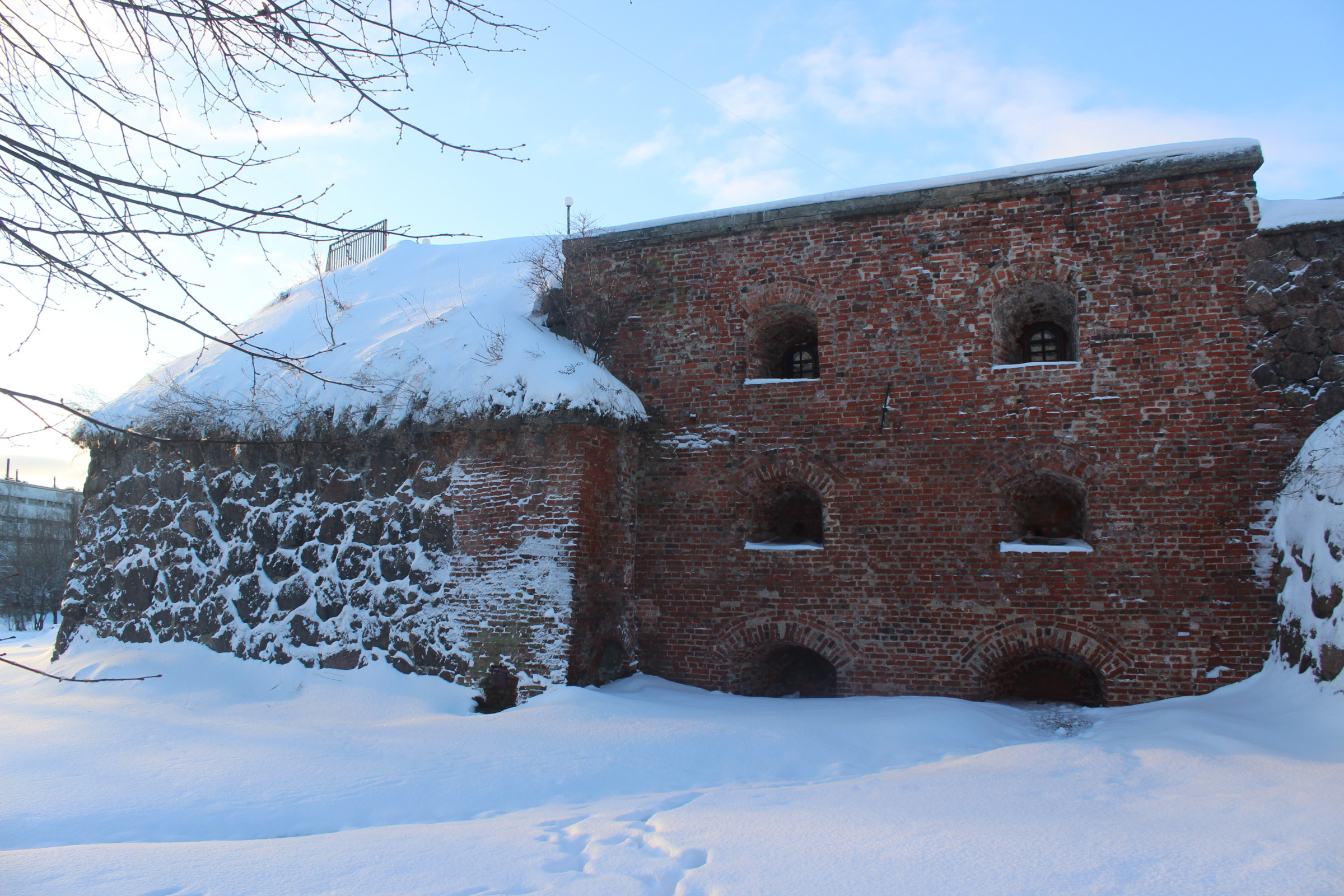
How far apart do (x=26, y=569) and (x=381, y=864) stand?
33.7m

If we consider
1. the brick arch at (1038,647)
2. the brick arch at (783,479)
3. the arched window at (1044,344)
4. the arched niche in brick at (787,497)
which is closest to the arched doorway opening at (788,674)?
the arched niche in brick at (787,497)

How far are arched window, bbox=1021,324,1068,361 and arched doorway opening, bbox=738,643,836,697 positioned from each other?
3676mm

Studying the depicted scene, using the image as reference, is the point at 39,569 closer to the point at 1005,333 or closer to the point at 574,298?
the point at 574,298

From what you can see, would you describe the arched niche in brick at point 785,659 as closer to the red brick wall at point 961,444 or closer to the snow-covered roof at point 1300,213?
the red brick wall at point 961,444

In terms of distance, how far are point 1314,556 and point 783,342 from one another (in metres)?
→ 4.91

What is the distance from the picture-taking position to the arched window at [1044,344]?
A: 26.5 ft

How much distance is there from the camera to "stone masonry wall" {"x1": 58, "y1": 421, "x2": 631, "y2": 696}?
7.49 meters

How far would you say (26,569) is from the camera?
2914cm

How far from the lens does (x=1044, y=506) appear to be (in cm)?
778

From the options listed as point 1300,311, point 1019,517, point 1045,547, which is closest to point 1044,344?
point 1019,517

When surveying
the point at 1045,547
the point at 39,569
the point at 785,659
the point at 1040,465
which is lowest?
the point at 39,569

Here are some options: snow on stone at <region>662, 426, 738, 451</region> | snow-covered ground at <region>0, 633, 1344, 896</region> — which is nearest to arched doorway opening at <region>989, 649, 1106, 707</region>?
snow-covered ground at <region>0, 633, 1344, 896</region>

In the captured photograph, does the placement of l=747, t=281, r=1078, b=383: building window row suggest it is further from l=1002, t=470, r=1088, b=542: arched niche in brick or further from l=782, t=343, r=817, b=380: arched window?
l=1002, t=470, r=1088, b=542: arched niche in brick

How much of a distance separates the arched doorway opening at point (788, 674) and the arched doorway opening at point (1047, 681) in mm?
1575
